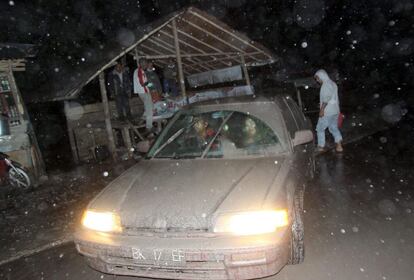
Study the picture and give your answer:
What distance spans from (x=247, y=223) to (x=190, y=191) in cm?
68

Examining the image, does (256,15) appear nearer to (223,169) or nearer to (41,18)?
(41,18)

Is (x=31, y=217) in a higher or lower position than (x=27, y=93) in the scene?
lower

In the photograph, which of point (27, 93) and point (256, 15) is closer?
point (27, 93)

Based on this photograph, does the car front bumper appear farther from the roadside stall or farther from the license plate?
the roadside stall

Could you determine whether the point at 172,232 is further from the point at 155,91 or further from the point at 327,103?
the point at 155,91

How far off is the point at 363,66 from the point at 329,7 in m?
5.70

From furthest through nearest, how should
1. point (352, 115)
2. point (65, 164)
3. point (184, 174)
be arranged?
point (352, 115) → point (65, 164) → point (184, 174)

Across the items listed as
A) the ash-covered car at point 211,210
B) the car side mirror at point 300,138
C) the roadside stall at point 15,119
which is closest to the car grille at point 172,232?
the ash-covered car at point 211,210

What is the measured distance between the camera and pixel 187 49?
1134 cm

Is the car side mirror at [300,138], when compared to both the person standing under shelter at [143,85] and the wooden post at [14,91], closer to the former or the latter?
the person standing under shelter at [143,85]

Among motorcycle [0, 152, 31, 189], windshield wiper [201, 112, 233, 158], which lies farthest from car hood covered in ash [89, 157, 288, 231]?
motorcycle [0, 152, 31, 189]

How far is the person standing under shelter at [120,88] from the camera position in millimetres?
11188

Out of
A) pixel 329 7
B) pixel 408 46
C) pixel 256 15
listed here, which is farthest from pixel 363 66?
pixel 256 15

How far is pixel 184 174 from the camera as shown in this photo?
388cm
